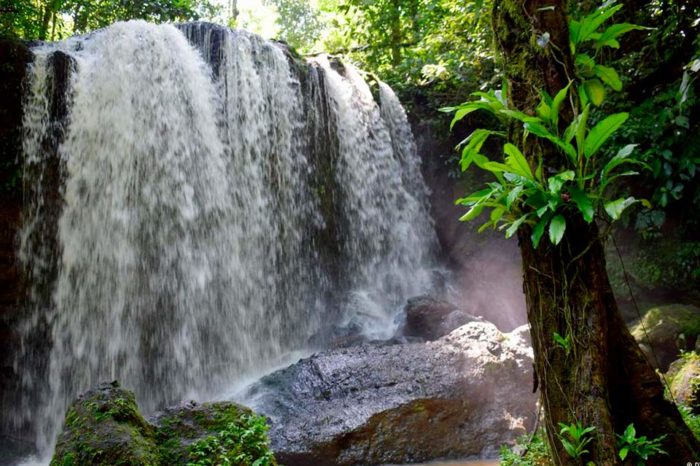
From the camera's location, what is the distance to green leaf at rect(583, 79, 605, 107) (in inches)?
105

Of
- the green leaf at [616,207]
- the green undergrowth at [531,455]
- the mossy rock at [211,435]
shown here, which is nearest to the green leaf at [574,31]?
the green leaf at [616,207]

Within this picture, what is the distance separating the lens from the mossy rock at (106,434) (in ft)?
8.18

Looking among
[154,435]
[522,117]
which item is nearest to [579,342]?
[522,117]

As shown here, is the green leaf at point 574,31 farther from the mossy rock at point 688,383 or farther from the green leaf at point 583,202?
the mossy rock at point 688,383

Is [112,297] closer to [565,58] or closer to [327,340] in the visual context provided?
[327,340]

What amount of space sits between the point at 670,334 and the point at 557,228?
4.30 m

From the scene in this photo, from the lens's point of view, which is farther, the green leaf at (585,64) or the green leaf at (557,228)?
the green leaf at (585,64)

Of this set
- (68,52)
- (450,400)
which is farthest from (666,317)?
(68,52)

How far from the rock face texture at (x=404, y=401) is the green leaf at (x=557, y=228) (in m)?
2.61

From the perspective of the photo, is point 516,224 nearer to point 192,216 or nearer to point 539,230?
point 539,230

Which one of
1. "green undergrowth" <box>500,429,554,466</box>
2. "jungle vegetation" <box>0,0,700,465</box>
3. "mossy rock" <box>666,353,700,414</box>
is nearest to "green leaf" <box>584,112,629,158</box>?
"jungle vegetation" <box>0,0,700,465</box>

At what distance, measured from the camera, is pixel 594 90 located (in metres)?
2.69

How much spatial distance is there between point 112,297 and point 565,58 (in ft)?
20.4

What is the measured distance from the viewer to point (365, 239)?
9.45m
